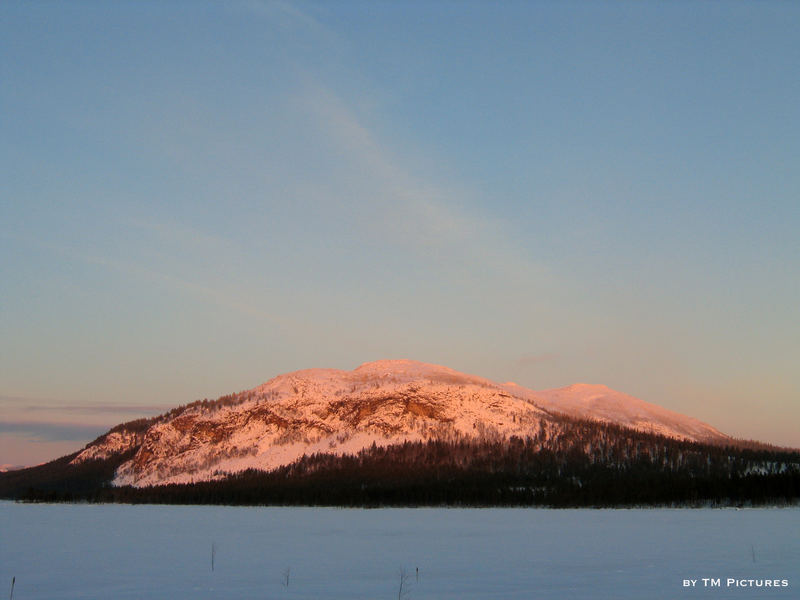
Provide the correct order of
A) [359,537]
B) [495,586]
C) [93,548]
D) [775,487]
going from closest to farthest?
[495,586] → [93,548] → [359,537] → [775,487]

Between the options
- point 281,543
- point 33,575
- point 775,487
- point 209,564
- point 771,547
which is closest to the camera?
point 33,575

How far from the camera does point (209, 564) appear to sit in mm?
48781

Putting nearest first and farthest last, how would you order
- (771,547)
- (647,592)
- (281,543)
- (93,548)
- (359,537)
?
(647,592) < (771,547) < (93,548) < (281,543) < (359,537)

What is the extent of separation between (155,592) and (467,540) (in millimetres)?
43217

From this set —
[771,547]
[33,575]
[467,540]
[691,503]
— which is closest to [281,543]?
[467,540]

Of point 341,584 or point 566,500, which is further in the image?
point 566,500

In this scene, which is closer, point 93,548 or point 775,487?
point 93,548

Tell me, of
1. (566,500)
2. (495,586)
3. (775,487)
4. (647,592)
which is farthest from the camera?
(566,500)

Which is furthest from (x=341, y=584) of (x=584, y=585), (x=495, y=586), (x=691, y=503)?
(x=691, y=503)

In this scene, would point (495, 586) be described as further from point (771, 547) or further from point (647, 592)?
point (771, 547)

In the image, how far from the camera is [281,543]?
227 ft

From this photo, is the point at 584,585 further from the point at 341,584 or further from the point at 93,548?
the point at 93,548

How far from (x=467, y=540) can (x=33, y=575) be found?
137ft

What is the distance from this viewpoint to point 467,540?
73.4 m
